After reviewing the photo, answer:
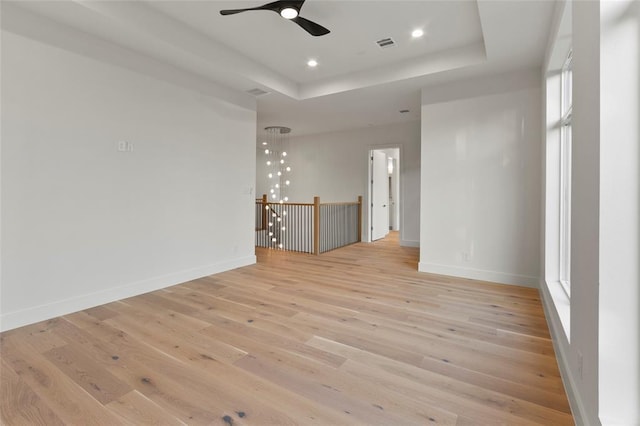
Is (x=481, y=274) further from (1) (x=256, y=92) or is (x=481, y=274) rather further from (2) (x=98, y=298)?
(2) (x=98, y=298)

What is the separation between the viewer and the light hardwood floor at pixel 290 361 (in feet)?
5.13

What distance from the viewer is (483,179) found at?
157 inches

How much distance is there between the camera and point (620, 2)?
3.84 feet

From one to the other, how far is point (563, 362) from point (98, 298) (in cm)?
404

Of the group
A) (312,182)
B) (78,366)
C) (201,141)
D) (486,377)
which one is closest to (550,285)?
(486,377)

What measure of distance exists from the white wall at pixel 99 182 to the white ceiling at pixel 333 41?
494mm

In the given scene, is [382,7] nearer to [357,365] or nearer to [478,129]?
[478,129]

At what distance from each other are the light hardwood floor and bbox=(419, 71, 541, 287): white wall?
0.62m

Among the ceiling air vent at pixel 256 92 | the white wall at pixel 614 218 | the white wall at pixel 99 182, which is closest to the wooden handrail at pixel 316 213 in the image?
the white wall at pixel 99 182

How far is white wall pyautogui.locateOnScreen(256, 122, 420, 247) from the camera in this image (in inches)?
263

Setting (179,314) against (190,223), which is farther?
(190,223)

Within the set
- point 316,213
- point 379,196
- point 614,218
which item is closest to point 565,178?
point 614,218

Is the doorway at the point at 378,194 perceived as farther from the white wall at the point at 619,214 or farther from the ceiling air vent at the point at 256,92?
the white wall at the point at 619,214

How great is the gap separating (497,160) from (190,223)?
4.15 metres
